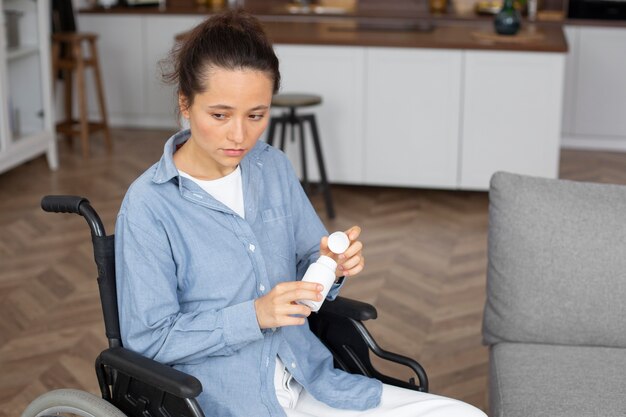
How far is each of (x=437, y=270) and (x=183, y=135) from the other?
2411 millimetres

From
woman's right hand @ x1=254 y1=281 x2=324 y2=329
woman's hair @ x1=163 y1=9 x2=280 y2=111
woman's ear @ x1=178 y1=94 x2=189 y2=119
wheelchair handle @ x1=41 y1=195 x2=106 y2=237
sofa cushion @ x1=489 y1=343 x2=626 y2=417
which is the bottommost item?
sofa cushion @ x1=489 y1=343 x2=626 y2=417

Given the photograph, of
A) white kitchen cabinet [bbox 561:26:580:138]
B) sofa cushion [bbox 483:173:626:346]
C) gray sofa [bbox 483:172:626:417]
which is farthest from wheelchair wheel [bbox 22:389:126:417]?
white kitchen cabinet [bbox 561:26:580:138]

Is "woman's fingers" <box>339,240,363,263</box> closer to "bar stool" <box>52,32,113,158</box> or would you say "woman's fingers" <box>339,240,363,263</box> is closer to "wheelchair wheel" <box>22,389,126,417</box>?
"wheelchair wheel" <box>22,389,126,417</box>

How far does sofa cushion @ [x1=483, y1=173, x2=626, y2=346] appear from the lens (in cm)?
247

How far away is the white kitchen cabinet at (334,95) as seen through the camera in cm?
534

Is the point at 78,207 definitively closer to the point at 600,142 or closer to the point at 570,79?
the point at 570,79

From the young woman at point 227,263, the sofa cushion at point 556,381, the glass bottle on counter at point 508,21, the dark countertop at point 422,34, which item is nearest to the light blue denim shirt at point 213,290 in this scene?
the young woman at point 227,263

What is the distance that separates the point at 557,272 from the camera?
2479 mm

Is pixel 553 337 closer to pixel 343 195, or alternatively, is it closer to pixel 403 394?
pixel 403 394

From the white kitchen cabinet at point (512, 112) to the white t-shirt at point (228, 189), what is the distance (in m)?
3.40

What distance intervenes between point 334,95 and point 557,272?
3.06 m

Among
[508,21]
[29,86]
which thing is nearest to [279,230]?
[508,21]

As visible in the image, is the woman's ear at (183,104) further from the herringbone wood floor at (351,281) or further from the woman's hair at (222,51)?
the herringbone wood floor at (351,281)

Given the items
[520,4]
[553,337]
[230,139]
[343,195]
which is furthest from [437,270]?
[520,4]
